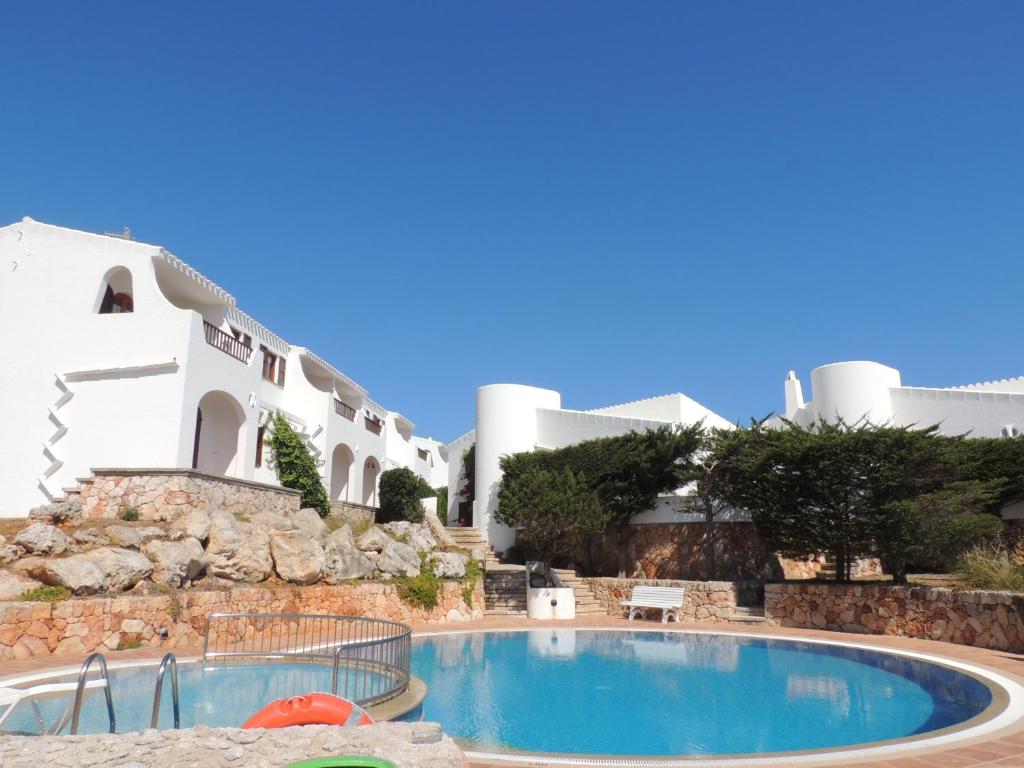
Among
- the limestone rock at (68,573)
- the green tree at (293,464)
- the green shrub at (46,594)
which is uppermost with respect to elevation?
the green tree at (293,464)

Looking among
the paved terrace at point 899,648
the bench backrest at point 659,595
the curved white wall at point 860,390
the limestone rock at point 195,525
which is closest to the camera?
the paved terrace at point 899,648

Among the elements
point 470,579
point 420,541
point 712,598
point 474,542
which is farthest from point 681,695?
point 474,542

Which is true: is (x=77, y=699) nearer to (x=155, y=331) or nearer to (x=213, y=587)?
(x=213, y=587)

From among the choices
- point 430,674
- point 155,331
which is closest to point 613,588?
point 430,674

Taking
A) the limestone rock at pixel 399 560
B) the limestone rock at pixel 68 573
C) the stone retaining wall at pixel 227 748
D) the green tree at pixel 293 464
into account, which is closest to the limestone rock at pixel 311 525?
the limestone rock at pixel 399 560

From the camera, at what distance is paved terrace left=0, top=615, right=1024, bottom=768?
6.41 meters

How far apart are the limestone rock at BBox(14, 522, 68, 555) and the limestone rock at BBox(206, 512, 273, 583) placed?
293 centimetres

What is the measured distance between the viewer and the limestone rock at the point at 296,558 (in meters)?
16.7

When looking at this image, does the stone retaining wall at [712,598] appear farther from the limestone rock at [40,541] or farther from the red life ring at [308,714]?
the red life ring at [308,714]

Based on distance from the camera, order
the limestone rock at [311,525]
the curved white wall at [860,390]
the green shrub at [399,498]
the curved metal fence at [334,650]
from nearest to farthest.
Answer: the curved metal fence at [334,650], the limestone rock at [311,525], the curved white wall at [860,390], the green shrub at [399,498]

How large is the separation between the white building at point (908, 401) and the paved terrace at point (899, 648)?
956 cm

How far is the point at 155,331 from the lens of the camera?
61.0ft

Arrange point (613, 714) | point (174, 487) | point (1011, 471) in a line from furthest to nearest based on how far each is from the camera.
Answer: point (1011, 471)
point (174, 487)
point (613, 714)

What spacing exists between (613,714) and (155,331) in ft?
50.7
